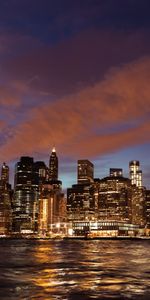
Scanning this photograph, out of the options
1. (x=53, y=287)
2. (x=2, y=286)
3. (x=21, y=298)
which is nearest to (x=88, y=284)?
(x=53, y=287)

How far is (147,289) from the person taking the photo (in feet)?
105

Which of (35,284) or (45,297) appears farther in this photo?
(35,284)

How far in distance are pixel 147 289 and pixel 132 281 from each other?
16.3ft

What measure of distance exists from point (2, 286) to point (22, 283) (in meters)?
2.24

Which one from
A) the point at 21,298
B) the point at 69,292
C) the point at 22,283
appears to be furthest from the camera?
the point at 22,283

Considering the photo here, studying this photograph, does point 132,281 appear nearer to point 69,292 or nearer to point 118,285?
point 118,285

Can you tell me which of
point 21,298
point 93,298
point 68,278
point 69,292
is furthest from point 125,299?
point 68,278

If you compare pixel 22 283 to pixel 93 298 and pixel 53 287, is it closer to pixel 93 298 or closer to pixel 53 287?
pixel 53 287

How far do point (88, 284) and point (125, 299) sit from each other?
302 inches

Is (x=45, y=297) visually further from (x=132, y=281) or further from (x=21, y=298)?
(x=132, y=281)

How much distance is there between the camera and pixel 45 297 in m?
27.6

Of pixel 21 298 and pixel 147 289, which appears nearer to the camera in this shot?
pixel 21 298

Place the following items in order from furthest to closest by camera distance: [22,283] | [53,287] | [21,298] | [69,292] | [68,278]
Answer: [68,278], [22,283], [53,287], [69,292], [21,298]

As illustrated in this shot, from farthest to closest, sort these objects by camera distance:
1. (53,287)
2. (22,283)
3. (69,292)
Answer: (22,283), (53,287), (69,292)
